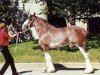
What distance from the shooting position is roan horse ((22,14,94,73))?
1365 cm

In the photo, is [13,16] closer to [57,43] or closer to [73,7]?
[73,7]

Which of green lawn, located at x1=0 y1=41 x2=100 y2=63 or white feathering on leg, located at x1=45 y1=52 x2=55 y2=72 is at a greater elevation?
white feathering on leg, located at x1=45 y1=52 x2=55 y2=72

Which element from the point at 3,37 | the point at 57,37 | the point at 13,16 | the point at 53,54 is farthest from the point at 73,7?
the point at 3,37

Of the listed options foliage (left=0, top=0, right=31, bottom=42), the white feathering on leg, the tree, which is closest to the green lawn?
the tree

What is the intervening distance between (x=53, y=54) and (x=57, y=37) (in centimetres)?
373

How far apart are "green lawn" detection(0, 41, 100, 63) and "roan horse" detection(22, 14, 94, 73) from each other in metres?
1.92

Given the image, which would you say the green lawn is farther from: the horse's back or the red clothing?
the red clothing

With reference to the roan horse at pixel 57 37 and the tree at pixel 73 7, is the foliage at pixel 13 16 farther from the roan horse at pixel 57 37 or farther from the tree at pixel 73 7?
the roan horse at pixel 57 37

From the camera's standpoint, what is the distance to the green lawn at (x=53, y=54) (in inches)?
631

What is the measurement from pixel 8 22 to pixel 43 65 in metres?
9.44

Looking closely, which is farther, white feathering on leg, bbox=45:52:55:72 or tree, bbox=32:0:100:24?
tree, bbox=32:0:100:24

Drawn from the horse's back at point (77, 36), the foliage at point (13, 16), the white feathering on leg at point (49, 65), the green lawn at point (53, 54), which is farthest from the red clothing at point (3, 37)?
the foliage at point (13, 16)

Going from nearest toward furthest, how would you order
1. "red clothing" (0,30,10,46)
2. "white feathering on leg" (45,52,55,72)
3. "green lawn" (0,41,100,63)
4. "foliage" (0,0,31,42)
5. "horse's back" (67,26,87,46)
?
"red clothing" (0,30,10,46)
"horse's back" (67,26,87,46)
"white feathering on leg" (45,52,55,72)
"green lawn" (0,41,100,63)
"foliage" (0,0,31,42)

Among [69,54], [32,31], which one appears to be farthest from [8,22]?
[69,54]
